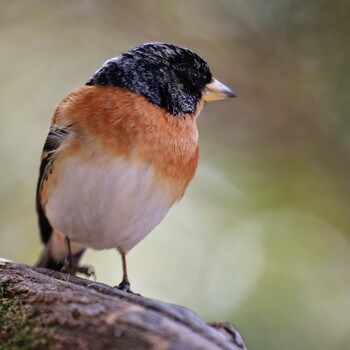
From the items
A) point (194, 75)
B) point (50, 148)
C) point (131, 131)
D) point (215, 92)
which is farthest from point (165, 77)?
point (50, 148)

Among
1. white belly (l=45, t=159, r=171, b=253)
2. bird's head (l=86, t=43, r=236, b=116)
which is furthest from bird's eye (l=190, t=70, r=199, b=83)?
white belly (l=45, t=159, r=171, b=253)

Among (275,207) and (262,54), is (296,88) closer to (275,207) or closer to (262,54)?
(262,54)

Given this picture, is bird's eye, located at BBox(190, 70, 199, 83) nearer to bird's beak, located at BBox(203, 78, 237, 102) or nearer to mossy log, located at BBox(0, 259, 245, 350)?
bird's beak, located at BBox(203, 78, 237, 102)

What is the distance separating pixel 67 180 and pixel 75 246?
85cm

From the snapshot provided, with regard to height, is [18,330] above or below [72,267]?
above

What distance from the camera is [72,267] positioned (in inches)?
141

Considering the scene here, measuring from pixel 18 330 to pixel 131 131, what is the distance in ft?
3.68

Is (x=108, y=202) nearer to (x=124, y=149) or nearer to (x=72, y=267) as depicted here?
(x=124, y=149)

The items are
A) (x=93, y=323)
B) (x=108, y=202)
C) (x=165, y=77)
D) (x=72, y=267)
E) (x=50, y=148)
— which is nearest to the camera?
(x=93, y=323)

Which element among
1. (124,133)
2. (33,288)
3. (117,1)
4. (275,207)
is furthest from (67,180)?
(117,1)

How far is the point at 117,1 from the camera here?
200 inches

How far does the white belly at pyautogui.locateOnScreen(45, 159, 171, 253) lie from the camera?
2.80m

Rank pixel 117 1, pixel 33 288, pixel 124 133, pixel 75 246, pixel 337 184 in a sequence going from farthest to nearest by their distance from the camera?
pixel 117 1 < pixel 337 184 < pixel 75 246 < pixel 124 133 < pixel 33 288

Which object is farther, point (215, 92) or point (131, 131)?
point (215, 92)
